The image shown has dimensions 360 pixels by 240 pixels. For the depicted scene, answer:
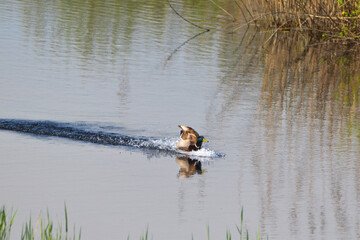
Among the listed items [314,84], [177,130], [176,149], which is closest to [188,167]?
[176,149]

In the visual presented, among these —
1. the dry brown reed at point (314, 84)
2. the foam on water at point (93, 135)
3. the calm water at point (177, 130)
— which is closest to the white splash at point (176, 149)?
the foam on water at point (93, 135)

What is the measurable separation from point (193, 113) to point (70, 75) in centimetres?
307

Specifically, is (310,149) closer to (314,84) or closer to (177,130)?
(177,130)

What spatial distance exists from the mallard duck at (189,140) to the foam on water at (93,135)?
0.23ft

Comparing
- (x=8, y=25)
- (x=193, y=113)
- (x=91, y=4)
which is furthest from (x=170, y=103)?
(x=91, y=4)

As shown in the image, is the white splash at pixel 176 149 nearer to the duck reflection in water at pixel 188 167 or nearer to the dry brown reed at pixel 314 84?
the duck reflection in water at pixel 188 167

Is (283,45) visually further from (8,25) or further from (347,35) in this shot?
(8,25)

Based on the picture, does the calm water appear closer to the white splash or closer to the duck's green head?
the white splash

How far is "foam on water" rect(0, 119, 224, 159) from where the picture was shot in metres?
9.15

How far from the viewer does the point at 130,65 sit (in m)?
14.9

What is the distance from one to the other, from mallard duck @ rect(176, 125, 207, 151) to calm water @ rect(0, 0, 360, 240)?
6.9 inches

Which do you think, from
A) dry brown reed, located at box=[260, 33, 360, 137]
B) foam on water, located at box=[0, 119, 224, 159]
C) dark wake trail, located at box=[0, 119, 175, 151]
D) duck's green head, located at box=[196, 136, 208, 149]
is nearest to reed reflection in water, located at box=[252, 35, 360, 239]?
dry brown reed, located at box=[260, 33, 360, 137]

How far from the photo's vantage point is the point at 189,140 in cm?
901

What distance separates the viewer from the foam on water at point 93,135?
9148 millimetres
